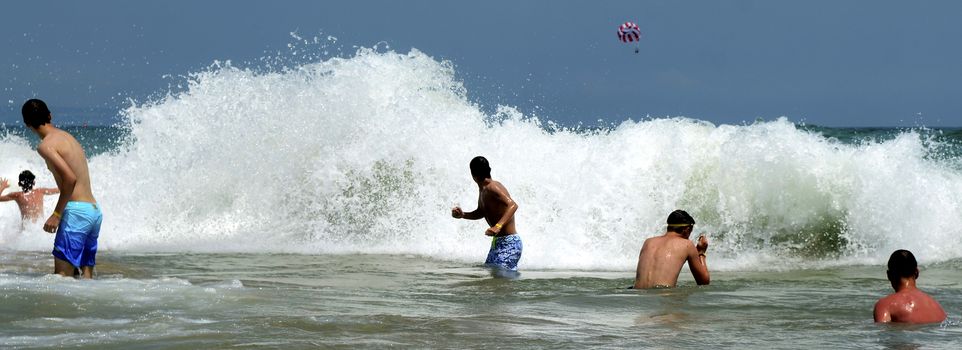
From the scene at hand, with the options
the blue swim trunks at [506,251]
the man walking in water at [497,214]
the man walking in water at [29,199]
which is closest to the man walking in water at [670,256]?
the man walking in water at [497,214]

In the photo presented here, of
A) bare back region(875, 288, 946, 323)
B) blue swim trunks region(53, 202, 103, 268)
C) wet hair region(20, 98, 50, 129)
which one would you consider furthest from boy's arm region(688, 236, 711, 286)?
wet hair region(20, 98, 50, 129)

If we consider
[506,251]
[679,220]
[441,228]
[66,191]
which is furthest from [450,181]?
[66,191]

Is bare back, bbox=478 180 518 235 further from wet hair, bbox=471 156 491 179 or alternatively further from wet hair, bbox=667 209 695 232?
wet hair, bbox=667 209 695 232

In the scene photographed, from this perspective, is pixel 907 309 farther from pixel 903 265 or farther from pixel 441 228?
pixel 441 228

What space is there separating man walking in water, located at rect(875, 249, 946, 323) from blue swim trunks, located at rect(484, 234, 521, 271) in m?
3.66

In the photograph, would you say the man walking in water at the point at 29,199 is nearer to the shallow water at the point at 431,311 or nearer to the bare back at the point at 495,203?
the shallow water at the point at 431,311

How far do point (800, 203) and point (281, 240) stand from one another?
21.9ft

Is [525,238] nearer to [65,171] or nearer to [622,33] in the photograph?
[65,171]

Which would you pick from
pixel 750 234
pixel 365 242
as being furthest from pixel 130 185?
pixel 750 234

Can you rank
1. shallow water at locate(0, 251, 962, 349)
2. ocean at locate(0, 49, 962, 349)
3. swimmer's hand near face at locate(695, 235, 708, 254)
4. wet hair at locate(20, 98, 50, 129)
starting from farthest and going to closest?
swimmer's hand near face at locate(695, 235, 708, 254) → wet hair at locate(20, 98, 50, 129) → ocean at locate(0, 49, 962, 349) → shallow water at locate(0, 251, 962, 349)

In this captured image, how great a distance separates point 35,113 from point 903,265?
569cm

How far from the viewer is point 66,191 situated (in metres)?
7.73

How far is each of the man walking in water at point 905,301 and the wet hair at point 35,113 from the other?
5.57 metres

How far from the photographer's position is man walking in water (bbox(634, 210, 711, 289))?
8.82m
